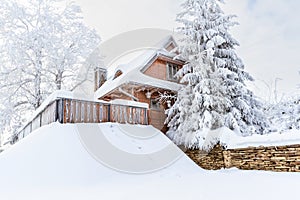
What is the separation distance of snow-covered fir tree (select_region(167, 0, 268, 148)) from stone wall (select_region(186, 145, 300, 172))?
785 mm

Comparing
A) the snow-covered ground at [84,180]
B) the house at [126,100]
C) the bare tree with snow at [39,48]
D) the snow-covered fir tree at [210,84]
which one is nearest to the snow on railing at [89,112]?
the house at [126,100]

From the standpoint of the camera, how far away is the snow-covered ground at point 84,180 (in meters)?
4.05

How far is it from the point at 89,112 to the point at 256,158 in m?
5.79

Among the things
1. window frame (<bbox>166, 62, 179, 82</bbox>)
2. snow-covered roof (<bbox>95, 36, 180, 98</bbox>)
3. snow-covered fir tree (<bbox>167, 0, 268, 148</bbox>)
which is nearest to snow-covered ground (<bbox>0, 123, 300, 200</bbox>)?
snow-covered fir tree (<bbox>167, 0, 268, 148</bbox>)

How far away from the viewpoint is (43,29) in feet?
42.4

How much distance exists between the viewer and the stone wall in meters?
6.06

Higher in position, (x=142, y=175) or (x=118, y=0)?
(x=118, y=0)

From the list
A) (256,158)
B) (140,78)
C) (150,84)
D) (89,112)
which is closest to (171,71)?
(150,84)

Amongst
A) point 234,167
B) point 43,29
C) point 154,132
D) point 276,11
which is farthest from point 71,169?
point 276,11

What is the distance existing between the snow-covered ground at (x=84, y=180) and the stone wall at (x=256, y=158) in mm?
645

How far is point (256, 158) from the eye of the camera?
6.90 m

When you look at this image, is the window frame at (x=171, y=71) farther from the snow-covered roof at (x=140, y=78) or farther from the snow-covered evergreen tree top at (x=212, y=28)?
the snow-covered evergreen tree top at (x=212, y=28)

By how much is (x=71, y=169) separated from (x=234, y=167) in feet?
18.3

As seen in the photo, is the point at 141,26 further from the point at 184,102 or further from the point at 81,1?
the point at 184,102
